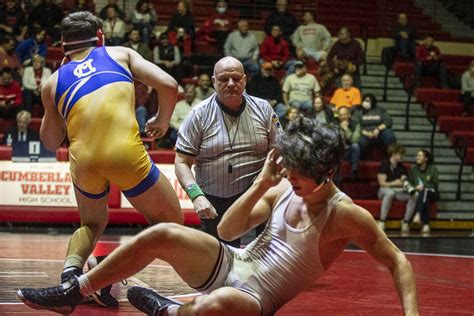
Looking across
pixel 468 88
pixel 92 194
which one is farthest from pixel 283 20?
pixel 92 194

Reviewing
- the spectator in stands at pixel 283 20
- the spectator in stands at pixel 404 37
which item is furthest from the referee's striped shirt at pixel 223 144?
the spectator in stands at pixel 404 37

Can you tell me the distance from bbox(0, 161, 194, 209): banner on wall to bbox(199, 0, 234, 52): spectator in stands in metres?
4.97

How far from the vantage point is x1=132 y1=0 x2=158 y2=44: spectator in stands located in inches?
664

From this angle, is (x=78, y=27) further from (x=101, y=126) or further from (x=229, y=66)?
(x=229, y=66)

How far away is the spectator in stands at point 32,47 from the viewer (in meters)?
16.1

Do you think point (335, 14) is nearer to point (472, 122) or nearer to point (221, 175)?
point (472, 122)

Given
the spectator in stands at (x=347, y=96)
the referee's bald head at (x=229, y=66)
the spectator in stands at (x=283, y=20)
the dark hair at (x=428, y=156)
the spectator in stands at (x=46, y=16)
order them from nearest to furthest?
1. the referee's bald head at (x=229, y=66)
2. the dark hair at (x=428, y=156)
3. the spectator in stands at (x=347, y=96)
4. the spectator in stands at (x=46, y=16)
5. the spectator in stands at (x=283, y=20)

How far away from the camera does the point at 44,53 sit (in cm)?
1609

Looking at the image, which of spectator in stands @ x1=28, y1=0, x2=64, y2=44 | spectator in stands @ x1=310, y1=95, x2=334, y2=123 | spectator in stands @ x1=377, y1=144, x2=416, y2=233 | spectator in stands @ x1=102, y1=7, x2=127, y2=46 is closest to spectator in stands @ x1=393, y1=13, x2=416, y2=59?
spectator in stands @ x1=310, y1=95, x2=334, y2=123

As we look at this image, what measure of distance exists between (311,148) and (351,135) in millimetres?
10788

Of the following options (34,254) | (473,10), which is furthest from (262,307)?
(473,10)

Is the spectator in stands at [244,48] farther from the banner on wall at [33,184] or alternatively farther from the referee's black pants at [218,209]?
the referee's black pants at [218,209]

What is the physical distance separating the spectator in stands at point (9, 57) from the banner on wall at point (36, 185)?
283 cm

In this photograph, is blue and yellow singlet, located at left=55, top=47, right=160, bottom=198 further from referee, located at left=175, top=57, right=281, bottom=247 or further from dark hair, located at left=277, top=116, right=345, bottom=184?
dark hair, located at left=277, top=116, right=345, bottom=184
